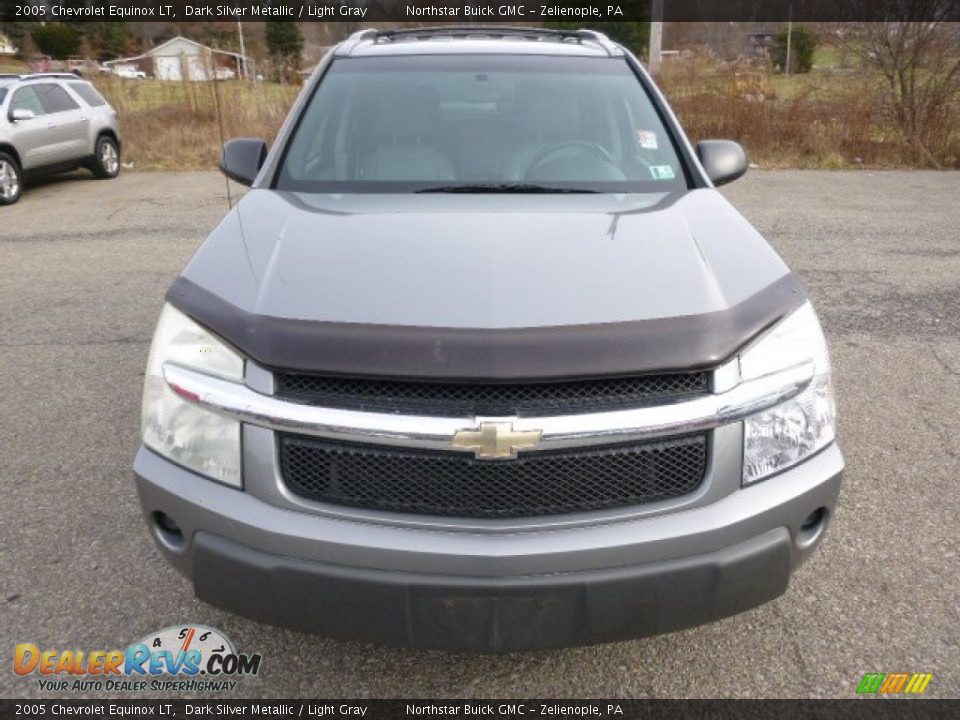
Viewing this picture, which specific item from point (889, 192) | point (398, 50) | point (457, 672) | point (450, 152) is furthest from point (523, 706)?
point (889, 192)

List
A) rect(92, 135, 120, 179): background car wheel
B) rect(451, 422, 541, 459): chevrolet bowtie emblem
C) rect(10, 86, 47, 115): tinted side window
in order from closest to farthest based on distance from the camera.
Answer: rect(451, 422, 541, 459): chevrolet bowtie emblem → rect(10, 86, 47, 115): tinted side window → rect(92, 135, 120, 179): background car wheel

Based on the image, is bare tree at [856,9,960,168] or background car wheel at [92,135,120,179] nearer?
background car wheel at [92,135,120,179]

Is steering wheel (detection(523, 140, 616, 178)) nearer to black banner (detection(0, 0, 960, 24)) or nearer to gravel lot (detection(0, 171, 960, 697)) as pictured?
gravel lot (detection(0, 171, 960, 697))

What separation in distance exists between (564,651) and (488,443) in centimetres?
96

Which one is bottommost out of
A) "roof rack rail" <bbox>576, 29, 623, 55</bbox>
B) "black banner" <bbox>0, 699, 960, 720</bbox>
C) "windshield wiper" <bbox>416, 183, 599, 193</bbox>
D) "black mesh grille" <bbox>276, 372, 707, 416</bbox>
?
"black banner" <bbox>0, 699, 960, 720</bbox>

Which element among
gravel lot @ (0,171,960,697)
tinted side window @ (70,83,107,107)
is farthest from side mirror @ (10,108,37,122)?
gravel lot @ (0,171,960,697)

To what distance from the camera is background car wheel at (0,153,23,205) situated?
34.4 ft

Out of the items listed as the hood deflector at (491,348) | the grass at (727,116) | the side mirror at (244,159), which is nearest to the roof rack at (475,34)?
the side mirror at (244,159)

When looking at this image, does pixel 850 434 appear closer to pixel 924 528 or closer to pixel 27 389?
pixel 924 528

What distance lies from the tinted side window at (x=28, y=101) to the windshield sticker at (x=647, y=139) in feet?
33.6

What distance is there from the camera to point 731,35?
35.7 m

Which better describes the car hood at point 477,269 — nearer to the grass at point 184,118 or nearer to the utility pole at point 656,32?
the grass at point 184,118

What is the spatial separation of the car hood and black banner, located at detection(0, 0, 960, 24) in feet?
30.0

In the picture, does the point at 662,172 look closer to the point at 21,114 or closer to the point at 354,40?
the point at 354,40
